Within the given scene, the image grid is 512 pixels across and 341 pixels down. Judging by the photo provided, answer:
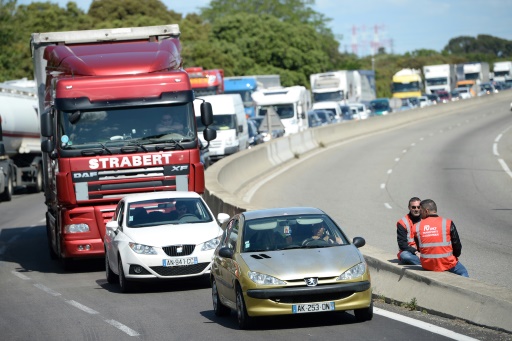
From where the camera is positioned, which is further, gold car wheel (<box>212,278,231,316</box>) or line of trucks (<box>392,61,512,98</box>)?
line of trucks (<box>392,61,512,98</box>)

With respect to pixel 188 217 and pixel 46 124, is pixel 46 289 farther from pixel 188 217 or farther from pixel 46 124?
pixel 46 124

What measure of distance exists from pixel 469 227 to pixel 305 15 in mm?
129886

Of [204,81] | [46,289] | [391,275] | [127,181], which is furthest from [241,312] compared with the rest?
[204,81]

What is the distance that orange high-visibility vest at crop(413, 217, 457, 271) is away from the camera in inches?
486

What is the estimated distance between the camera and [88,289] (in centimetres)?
1678

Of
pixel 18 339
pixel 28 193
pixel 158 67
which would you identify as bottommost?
pixel 28 193

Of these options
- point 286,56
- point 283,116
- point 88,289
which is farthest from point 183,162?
point 286,56

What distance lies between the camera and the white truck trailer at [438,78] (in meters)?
105

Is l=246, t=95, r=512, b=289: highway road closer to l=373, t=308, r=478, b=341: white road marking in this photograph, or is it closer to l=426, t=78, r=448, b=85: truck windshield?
l=373, t=308, r=478, b=341: white road marking

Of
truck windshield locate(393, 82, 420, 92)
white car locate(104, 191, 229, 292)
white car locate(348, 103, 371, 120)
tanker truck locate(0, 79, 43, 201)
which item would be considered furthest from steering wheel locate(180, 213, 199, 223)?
truck windshield locate(393, 82, 420, 92)

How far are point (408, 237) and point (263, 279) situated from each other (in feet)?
8.86

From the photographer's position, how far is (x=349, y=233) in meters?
21.7

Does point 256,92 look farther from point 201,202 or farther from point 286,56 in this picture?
point 286,56

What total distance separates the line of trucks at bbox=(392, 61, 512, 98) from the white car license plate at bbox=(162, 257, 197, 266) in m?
81.5
